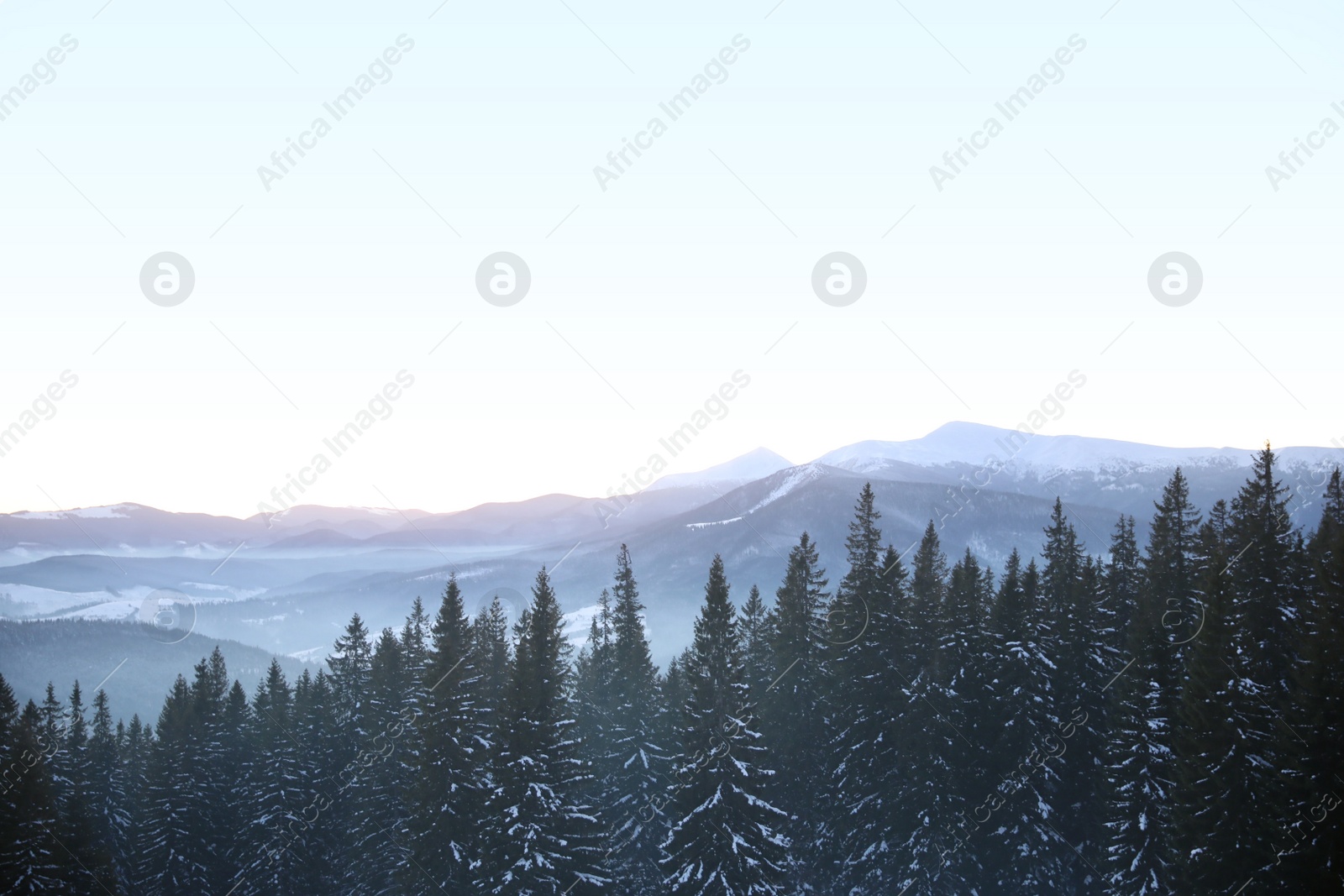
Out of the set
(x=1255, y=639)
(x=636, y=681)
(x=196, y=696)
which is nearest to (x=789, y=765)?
(x=636, y=681)

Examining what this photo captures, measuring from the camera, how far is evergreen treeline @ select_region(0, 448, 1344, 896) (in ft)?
108

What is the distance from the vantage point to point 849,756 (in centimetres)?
4675

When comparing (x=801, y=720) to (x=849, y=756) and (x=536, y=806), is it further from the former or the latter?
(x=536, y=806)

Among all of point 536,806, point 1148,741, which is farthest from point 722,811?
point 1148,741

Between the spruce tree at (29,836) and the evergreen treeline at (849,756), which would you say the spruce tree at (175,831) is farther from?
the spruce tree at (29,836)

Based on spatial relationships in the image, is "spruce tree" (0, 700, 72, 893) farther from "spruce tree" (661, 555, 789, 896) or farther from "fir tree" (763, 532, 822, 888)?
"fir tree" (763, 532, 822, 888)

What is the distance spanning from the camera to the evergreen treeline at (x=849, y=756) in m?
32.8

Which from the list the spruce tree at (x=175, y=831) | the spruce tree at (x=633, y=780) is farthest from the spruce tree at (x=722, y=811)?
the spruce tree at (x=175, y=831)

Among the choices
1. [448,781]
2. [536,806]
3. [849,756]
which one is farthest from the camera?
[849,756]

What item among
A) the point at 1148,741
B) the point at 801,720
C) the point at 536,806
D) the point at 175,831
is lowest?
the point at 175,831

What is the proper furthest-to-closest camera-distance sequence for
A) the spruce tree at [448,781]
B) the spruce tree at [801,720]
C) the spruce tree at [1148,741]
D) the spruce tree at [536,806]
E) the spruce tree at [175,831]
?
the spruce tree at [175,831], the spruce tree at [801,720], the spruce tree at [448,781], the spruce tree at [536,806], the spruce tree at [1148,741]

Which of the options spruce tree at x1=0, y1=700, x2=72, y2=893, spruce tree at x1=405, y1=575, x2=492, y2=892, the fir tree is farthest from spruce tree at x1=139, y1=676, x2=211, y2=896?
the fir tree

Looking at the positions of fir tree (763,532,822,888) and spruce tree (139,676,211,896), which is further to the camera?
spruce tree (139,676,211,896)

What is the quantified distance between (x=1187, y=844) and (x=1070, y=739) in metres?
11.5
